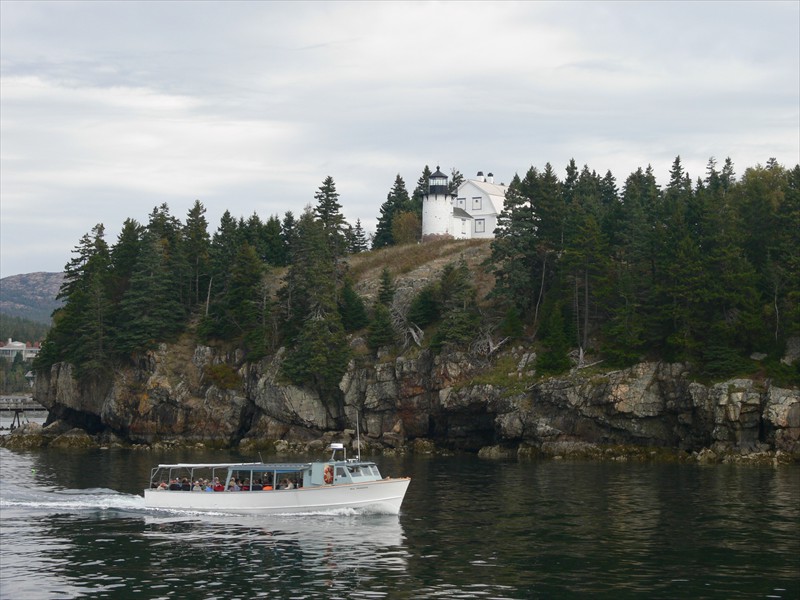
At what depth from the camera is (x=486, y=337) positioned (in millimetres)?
95625

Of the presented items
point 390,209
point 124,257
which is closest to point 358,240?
point 390,209

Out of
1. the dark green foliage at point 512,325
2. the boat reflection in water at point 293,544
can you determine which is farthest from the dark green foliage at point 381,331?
the boat reflection in water at point 293,544

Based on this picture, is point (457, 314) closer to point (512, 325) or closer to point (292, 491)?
point (512, 325)

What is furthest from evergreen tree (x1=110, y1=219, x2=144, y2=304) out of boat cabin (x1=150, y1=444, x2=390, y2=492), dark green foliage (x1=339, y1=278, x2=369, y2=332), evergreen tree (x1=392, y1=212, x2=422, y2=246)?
boat cabin (x1=150, y1=444, x2=390, y2=492)

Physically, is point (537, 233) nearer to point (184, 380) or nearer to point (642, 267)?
point (642, 267)

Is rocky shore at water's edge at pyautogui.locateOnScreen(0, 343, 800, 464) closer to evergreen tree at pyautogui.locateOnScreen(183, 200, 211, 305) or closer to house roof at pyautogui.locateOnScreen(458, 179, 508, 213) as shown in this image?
evergreen tree at pyautogui.locateOnScreen(183, 200, 211, 305)

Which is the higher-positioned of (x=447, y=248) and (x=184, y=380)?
(x=447, y=248)

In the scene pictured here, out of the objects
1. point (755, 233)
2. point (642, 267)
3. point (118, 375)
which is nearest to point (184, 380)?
point (118, 375)

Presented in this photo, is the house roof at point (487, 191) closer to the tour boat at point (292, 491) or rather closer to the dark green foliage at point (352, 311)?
the dark green foliage at point (352, 311)

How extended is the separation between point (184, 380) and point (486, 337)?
34430 mm

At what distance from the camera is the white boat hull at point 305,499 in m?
51.9

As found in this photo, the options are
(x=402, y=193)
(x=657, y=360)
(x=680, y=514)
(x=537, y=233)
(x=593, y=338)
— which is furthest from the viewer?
(x=402, y=193)

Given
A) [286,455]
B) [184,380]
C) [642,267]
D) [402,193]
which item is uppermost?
[402,193]

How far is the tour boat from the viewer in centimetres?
5203
